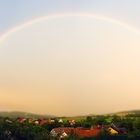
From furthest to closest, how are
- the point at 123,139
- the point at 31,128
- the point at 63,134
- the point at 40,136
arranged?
the point at 31,128 < the point at 63,134 < the point at 40,136 < the point at 123,139

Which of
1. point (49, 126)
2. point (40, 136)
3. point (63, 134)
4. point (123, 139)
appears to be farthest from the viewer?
point (49, 126)

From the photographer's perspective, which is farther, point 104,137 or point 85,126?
point 85,126

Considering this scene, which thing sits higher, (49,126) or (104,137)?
(49,126)

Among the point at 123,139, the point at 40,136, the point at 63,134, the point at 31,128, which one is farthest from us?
the point at 31,128

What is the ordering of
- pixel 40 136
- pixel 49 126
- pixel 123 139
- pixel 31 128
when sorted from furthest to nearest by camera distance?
pixel 49 126
pixel 31 128
pixel 40 136
pixel 123 139

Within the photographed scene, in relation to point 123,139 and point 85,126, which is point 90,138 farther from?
point 85,126

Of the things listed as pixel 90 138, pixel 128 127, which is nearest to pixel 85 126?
pixel 128 127

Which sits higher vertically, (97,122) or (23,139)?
(97,122)

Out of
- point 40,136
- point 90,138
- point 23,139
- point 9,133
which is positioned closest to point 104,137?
point 90,138

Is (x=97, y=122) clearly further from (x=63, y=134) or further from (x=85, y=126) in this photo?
(x=63, y=134)
